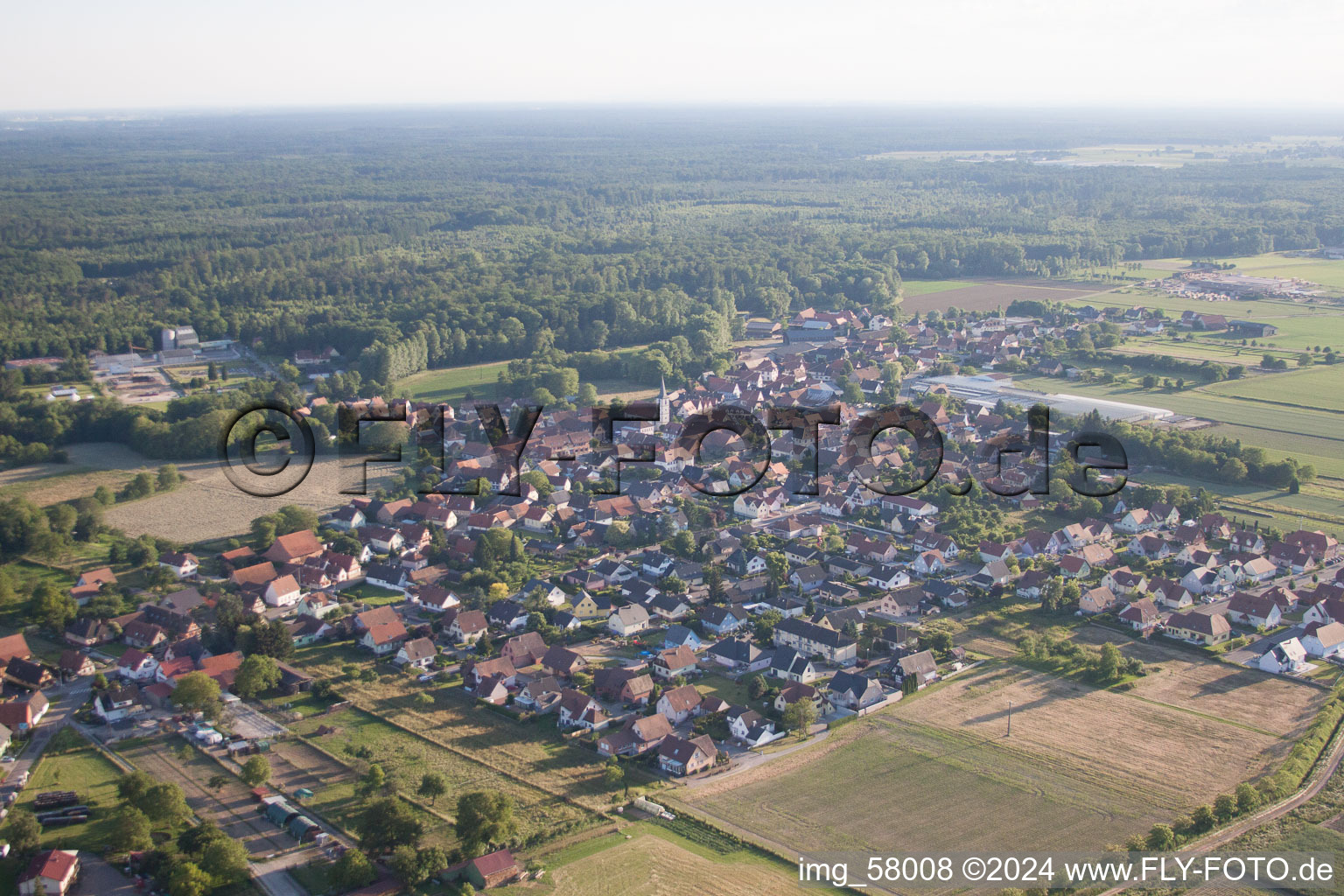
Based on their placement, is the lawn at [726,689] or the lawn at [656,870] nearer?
the lawn at [656,870]

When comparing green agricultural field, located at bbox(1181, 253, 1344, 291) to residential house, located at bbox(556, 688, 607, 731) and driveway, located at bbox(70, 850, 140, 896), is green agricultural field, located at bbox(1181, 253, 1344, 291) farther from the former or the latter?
driveway, located at bbox(70, 850, 140, 896)

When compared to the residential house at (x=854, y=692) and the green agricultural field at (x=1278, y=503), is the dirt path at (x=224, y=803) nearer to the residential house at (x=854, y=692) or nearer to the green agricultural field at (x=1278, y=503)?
the residential house at (x=854, y=692)

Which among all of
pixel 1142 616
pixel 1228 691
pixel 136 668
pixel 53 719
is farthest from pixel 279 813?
pixel 1142 616

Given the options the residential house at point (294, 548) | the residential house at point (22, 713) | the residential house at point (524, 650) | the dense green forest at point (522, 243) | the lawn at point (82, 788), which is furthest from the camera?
the dense green forest at point (522, 243)

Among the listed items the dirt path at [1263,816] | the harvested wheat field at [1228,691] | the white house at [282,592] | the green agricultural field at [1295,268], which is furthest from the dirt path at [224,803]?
the green agricultural field at [1295,268]

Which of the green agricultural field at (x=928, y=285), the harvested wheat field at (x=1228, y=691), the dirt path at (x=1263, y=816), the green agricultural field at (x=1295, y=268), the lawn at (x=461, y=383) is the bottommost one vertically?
the harvested wheat field at (x=1228, y=691)

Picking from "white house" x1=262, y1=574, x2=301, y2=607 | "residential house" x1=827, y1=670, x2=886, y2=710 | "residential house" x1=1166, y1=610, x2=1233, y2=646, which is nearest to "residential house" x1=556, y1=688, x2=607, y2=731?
"residential house" x1=827, y1=670, x2=886, y2=710

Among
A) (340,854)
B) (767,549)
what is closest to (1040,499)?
(767,549)
